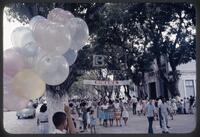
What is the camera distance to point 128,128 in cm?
550

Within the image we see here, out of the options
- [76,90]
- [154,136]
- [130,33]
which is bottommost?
[154,136]

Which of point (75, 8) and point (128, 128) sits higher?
point (75, 8)

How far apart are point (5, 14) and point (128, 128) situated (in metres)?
1.32

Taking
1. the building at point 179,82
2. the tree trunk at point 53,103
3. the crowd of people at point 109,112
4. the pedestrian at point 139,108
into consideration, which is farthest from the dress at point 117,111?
the tree trunk at point 53,103

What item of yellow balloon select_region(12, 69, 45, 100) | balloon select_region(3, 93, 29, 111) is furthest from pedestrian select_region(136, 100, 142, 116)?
balloon select_region(3, 93, 29, 111)

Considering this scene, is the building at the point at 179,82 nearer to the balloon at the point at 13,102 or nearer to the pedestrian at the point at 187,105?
the pedestrian at the point at 187,105

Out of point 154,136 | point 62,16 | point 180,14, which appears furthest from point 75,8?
point 154,136

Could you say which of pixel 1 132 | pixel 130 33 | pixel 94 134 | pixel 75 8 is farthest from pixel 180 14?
pixel 1 132

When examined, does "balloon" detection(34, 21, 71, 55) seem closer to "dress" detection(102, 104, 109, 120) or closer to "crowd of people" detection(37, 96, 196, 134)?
"crowd of people" detection(37, 96, 196, 134)

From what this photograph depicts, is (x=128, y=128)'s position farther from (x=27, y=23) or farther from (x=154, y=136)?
(x=27, y=23)

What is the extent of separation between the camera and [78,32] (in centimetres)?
551

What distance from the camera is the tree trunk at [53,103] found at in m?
5.49

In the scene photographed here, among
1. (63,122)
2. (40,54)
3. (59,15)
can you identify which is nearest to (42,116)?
(63,122)

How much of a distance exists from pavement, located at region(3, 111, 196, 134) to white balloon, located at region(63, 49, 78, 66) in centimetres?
54
